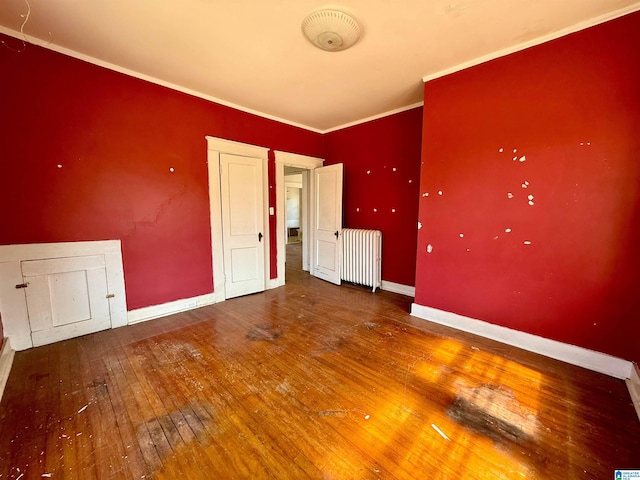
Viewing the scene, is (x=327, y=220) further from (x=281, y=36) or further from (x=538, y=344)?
(x=538, y=344)

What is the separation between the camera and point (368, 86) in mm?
3211

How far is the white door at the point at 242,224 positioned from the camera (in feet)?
12.6

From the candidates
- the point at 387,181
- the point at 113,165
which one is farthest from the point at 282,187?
the point at 113,165

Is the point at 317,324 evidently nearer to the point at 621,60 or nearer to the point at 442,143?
the point at 442,143

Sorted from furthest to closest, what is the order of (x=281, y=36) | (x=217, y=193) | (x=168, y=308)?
(x=217, y=193), (x=168, y=308), (x=281, y=36)

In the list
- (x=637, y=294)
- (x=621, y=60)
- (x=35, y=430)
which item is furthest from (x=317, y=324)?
(x=621, y=60)

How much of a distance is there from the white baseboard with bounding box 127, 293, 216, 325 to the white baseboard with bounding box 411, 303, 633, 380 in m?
2.90

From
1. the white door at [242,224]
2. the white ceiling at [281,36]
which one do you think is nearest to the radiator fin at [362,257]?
the white door at [242,224]

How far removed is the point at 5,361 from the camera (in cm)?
217

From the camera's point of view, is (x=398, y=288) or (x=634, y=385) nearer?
(x=634, y=385)

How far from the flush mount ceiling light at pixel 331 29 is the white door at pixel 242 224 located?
6.84 ft

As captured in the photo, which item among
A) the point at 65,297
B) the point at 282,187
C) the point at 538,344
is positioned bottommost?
the point at 538,344

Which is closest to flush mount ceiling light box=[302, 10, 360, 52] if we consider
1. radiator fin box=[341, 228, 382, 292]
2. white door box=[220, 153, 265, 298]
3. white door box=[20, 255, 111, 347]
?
white door box=[220, 153, 265, 298]

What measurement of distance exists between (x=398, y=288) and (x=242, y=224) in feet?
8.82
